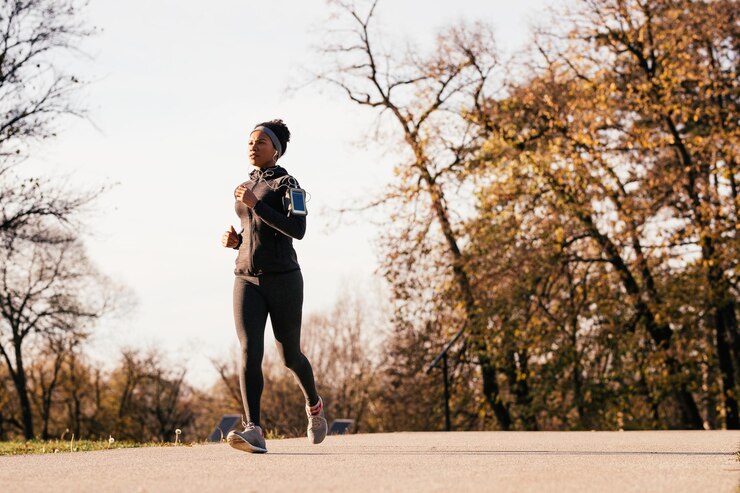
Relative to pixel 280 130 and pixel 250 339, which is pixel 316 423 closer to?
pixel 250 339

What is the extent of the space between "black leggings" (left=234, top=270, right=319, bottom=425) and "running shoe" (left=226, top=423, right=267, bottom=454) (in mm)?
66

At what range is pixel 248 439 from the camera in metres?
6.43

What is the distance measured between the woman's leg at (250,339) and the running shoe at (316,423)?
750 mm

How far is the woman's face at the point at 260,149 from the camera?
22.4 ft

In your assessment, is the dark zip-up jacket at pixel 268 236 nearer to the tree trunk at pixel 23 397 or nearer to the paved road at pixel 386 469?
the paved road at pixel 386 469

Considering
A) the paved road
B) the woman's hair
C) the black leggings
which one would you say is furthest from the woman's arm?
the paved road

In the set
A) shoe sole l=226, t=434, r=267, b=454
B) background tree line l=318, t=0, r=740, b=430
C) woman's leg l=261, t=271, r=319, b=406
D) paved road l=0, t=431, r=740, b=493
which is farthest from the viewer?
background tree line l=318, t=0, r=740, b=430

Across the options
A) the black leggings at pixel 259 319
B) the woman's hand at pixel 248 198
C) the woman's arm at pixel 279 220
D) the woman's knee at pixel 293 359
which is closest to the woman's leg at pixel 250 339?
the black leggings at pixel 259 319

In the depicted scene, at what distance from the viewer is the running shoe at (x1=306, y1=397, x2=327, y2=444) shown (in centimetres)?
727

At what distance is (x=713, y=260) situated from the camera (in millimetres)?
17188

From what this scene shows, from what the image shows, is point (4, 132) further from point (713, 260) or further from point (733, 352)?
point (733, 352)

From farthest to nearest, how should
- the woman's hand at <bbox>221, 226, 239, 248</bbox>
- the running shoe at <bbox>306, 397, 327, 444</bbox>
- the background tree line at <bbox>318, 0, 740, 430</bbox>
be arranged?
the background tree line at <bbox>318, 0, 740, 430</bbox>
the running shoe at <bbox>306, 397, 327, 444</bbox>
the woman's hand at <bbox>221, 226, 239, 248</bbox>

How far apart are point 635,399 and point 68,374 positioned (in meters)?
32.8

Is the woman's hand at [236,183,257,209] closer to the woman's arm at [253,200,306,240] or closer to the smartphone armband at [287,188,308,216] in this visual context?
the woman's arm at [253,200,306,240]
